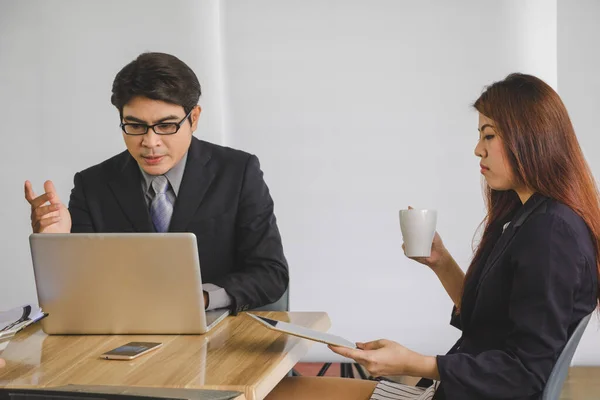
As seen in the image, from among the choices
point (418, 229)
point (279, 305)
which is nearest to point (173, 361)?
point (418, 229)

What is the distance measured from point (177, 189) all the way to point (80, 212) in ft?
1.09

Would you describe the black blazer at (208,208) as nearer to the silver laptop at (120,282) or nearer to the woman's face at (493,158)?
the silver laptop at (120,282)

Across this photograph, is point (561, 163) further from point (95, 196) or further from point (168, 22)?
point (168, 22)

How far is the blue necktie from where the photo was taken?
2.34 meters

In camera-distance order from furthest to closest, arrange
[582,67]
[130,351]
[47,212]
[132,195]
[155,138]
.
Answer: [582,67] → [132,195] → [155,138] → [47,212] → [130,351]

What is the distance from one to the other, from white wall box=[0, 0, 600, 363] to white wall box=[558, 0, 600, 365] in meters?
0.01

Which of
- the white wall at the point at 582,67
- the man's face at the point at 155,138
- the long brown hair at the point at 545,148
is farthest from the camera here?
the white wall at the point at 582,67

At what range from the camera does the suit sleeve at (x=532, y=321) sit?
150 cm

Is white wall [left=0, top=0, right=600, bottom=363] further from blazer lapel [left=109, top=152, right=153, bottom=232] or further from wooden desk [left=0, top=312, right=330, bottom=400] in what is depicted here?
wooden desk [left=0, top=312, right=330, bottom=400]

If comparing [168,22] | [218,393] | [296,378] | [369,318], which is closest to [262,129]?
[168,22]

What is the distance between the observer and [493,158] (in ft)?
5.52

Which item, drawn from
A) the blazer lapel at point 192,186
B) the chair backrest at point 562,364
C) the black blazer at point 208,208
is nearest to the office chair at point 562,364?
the chair backrest at point 562,364

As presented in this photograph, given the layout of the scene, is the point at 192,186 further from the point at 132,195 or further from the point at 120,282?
the point at 120,282

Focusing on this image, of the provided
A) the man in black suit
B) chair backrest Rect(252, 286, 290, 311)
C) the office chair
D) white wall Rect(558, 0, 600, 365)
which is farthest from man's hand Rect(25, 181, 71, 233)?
white wall Rect(558, 0, 600, 365)
